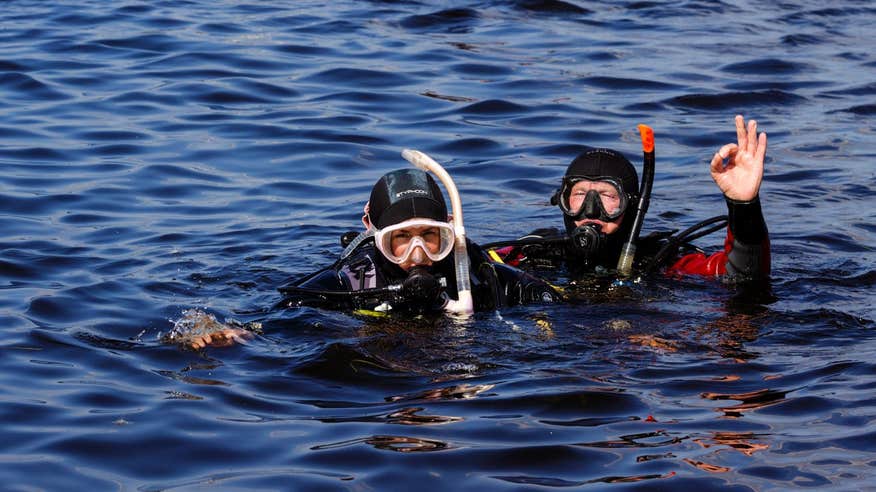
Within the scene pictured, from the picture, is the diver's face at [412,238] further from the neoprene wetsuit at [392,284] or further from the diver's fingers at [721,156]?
the diver's fingers at [721,156]

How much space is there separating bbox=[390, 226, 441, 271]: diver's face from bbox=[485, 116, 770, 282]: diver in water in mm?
892

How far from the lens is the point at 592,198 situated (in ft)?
22.1

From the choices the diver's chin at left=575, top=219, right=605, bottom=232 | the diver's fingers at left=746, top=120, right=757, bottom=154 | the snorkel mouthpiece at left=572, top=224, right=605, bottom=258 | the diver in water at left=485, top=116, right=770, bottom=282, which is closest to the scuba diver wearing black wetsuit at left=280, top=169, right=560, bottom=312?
the snorkel mouthpiece at left=572, top=224, right=605, bottom=258

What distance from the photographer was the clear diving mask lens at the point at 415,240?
5.75 metres

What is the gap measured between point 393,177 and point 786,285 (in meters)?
2.31

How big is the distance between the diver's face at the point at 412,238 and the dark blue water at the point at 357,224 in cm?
31

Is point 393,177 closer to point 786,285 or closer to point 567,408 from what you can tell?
point 567,408

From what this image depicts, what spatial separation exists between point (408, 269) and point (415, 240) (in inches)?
6.7

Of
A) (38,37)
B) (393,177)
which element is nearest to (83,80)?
(38,37)

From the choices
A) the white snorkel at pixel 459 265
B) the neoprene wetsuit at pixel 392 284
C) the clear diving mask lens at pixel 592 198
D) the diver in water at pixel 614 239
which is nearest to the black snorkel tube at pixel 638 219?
the diver in water at pixel 614 239

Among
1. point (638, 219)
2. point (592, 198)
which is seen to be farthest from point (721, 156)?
point (592, 198)

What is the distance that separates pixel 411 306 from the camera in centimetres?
598

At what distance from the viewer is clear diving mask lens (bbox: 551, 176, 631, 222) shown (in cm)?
674

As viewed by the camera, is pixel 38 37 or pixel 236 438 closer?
pixel 236 438
